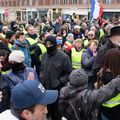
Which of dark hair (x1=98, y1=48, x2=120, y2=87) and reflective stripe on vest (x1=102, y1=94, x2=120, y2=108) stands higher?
dark hair (x1=98, y1=48, x2=120, y2=87)

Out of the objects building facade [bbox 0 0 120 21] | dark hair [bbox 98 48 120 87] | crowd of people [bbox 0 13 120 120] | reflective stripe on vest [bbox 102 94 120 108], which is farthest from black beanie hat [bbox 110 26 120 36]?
building facade [bbox 0 0 120 21]

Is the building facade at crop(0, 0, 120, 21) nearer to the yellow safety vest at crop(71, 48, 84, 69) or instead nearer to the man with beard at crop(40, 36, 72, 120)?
the yellow safety vest at crop(71, 48, 84, 69)

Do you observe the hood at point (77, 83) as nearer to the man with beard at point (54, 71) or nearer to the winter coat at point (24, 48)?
the man with beard at point (54, 71)

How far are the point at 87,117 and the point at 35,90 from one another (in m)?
1.40

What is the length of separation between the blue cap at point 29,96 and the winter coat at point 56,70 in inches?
122

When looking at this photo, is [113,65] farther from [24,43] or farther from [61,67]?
[24,43]

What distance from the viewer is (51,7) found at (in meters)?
45.7

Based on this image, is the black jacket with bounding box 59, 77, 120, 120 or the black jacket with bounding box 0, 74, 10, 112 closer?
the black jacket with bounding box 59, 77, 120, 120

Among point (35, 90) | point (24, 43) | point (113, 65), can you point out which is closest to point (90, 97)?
point (113, 65)

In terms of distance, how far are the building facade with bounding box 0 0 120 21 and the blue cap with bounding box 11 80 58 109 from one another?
108 feet

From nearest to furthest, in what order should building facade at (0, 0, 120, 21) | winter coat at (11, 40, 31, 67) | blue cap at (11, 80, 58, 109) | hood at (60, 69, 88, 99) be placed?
blue cap at (11, 80, 58, 109) → hood at (60, 69, 88, 99) → winter coat at (11, 40, 31, 67) → building facade at (0, 0, 120, 21)

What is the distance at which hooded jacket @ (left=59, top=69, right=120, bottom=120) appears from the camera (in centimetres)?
337

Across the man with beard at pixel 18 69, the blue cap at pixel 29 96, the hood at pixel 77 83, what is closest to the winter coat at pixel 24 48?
the man with beard at pixel 18 69

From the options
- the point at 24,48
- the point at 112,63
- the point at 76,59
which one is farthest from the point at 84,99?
the point at 24,48
